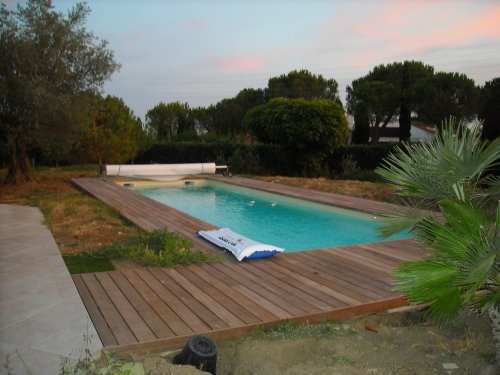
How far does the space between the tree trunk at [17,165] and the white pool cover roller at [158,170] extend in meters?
3.35

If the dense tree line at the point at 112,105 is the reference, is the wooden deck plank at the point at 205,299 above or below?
below

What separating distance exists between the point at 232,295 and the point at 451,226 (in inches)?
87.5

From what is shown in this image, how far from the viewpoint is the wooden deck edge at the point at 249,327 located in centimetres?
310

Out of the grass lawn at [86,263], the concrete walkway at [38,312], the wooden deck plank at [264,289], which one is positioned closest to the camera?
the concrete walkway at [38,312]

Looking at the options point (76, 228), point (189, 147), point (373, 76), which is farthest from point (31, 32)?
point (373, 76)

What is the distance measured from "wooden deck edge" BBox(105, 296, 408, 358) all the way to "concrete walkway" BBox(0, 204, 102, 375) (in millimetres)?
252

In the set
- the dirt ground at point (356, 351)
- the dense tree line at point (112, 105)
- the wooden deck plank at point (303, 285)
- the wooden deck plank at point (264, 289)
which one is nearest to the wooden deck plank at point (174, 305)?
Result: the dirt ground at point (356, 351)

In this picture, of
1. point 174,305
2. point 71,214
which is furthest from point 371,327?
point 71,214

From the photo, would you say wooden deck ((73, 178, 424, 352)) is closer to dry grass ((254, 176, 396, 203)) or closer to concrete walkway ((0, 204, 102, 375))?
concrete walkway ((0, 204, 102, 375))

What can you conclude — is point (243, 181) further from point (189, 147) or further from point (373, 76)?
point (373, 76)

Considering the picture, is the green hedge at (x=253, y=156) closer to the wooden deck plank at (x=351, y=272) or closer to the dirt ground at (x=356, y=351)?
the wooden deck plank at (x=351, y=272)

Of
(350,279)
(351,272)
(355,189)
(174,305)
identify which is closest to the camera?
(174,305)

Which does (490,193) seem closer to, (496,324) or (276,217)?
(496,324)

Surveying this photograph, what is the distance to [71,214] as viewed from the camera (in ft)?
27.5
